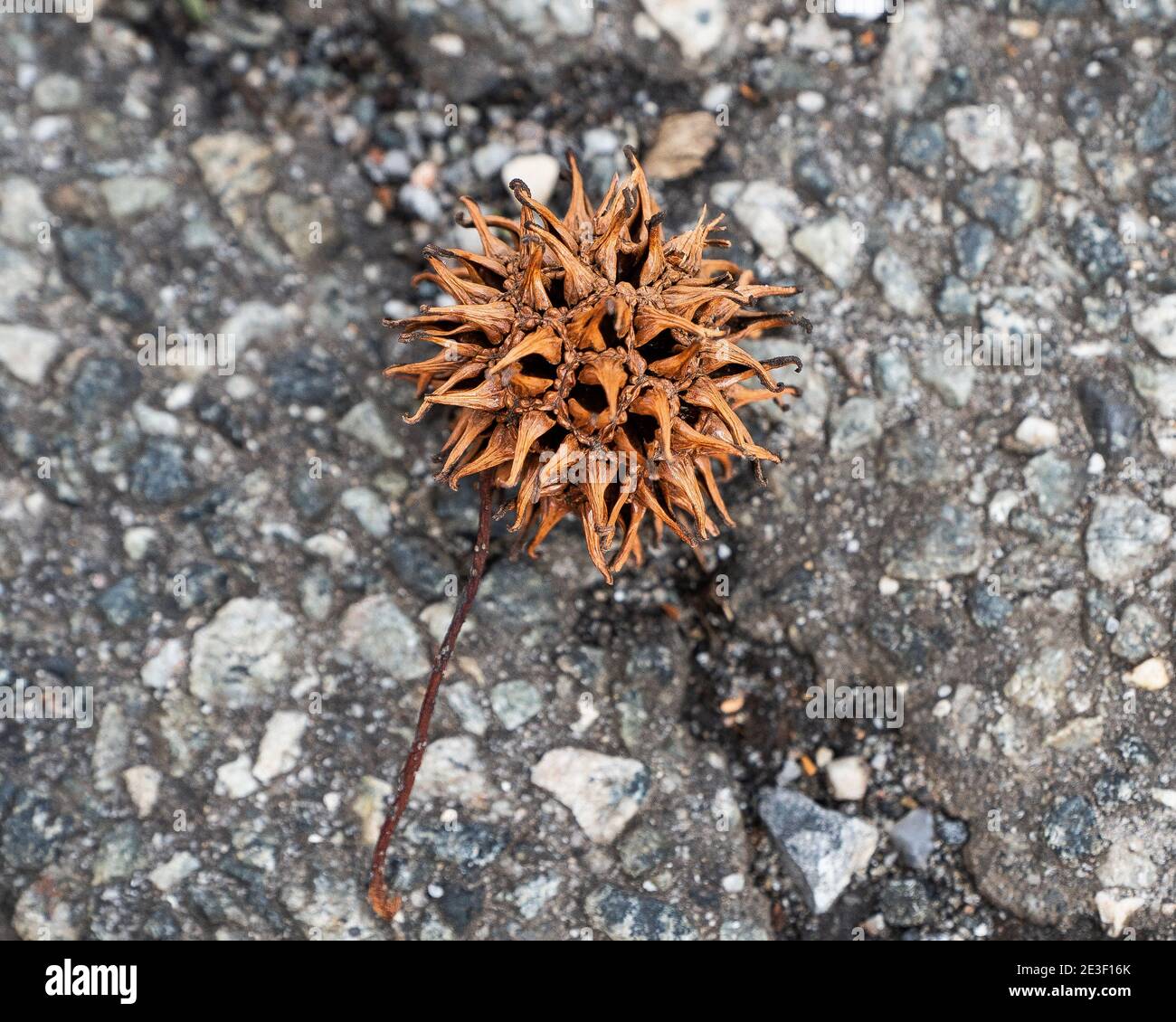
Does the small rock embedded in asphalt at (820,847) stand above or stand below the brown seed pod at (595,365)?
below

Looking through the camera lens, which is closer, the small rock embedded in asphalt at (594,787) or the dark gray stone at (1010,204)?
the small rock embedded in asphalt at (594,787)

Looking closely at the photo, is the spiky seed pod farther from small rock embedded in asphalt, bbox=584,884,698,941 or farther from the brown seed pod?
small rock embedded in asphalt, bbox=584,884,698,941

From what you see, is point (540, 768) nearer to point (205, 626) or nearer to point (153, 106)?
point (205, 626)

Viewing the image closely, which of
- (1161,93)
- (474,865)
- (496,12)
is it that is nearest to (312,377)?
(496,12)

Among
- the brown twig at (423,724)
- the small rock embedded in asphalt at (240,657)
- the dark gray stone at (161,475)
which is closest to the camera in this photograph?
the brown twig at (423,724)

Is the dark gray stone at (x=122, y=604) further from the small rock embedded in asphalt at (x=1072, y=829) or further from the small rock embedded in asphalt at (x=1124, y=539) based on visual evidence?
the small rock embedded in asphalt at (x=1124, y=539)

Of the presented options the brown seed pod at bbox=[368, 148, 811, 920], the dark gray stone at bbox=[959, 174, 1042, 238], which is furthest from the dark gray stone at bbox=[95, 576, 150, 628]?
the dark gray stone at bbox=[959, 174, 1042, 238]

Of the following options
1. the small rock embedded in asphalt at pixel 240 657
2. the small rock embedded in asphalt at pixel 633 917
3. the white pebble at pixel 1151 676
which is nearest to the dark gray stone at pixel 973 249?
the white pebble at pixel 1151 676

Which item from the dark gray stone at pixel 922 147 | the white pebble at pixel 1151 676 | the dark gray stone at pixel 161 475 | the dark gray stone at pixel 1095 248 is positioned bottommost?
the white pebble at pixel 1151 676
